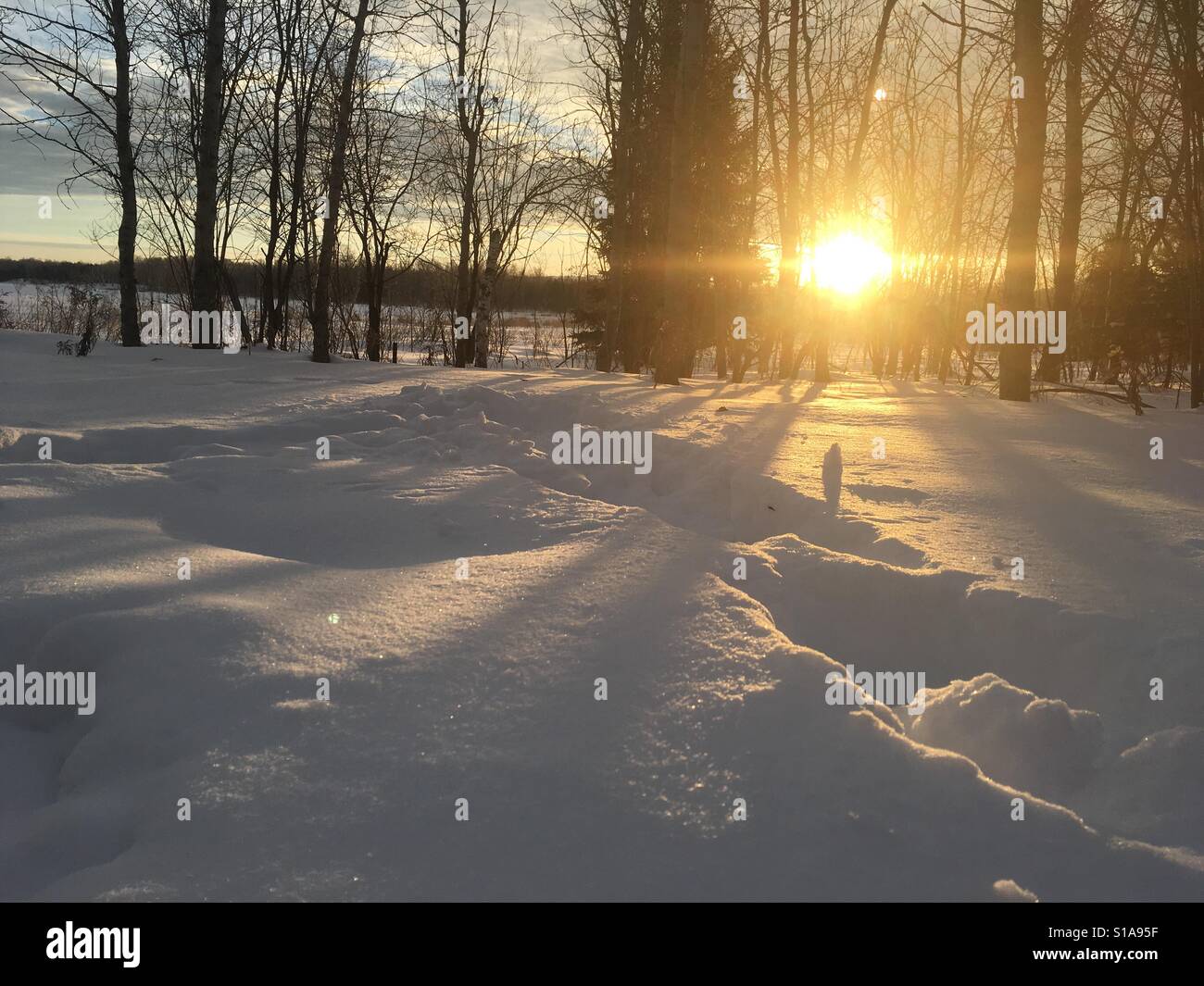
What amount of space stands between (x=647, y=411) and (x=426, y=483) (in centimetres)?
297

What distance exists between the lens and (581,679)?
2.03m

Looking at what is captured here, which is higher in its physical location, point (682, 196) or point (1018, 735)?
point (682, 196)

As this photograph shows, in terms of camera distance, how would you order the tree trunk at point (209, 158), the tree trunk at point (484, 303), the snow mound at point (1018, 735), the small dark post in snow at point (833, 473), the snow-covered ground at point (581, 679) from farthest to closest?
the tree trunk at point (484, 303), the tree trunk at point (209, 158), the small dark post in snow at point (833, 473), the snow mound at point (1018, 735), the snow-covered ground at point (581, 679)

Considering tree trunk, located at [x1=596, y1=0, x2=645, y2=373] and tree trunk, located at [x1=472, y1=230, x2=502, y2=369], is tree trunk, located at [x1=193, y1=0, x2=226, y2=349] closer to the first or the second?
tree trunk, located at [x1=472, y1=230, x2=502, y2=369]

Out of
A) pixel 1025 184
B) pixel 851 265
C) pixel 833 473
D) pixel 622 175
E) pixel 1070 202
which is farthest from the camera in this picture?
Result: pixel 851 265

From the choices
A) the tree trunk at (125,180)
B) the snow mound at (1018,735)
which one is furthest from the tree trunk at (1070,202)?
the tree trunk at (125,180)

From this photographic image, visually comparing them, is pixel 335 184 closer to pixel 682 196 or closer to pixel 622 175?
pixel 682 196

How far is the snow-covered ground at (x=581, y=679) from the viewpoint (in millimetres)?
1458

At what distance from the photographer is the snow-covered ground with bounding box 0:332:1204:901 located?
146cm

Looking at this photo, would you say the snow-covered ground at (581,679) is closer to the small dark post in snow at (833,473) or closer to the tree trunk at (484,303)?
the small dark post in snow at (833,473)

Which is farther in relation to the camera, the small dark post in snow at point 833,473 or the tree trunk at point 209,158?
the tree trunk at point 209,158

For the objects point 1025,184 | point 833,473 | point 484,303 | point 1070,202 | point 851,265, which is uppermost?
point 851,265

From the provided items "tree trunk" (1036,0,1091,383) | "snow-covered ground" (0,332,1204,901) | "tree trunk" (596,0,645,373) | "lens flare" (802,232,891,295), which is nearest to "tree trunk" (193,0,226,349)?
"tree trunk" (596,0,645,373)

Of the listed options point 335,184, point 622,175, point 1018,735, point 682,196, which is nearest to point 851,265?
point 622,175
